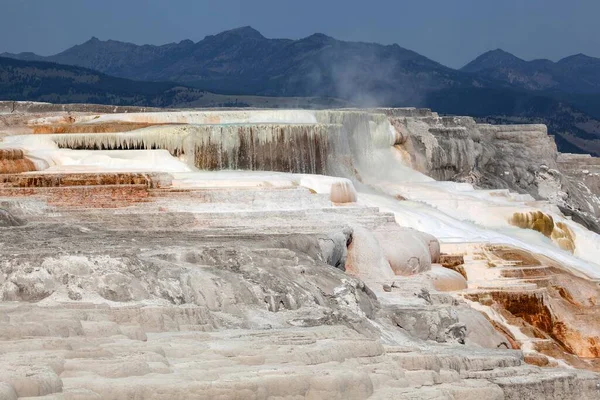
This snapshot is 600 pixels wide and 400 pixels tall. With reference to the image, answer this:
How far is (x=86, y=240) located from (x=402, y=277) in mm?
5540

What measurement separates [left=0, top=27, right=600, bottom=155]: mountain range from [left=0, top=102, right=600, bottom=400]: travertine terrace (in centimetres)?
5909

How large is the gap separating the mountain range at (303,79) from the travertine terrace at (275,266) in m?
59.1

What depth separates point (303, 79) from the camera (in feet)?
455

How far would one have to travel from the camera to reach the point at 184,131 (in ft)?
92.4

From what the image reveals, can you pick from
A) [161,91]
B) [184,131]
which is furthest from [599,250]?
[161,91]

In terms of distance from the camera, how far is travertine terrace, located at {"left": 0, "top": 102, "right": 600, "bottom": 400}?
1120 cm

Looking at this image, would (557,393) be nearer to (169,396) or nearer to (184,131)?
(169,396)

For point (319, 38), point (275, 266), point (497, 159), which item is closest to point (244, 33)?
point (319, 38)

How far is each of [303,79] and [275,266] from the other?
12274 cm

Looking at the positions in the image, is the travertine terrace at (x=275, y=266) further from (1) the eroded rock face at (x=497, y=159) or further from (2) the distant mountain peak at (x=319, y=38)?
(2) the distant mountain peak at (x=319, y=38)

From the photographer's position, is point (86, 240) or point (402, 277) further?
point (402, 277)

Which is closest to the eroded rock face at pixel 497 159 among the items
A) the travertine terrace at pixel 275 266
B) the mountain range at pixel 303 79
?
the travertine terrace at pixel 275 266

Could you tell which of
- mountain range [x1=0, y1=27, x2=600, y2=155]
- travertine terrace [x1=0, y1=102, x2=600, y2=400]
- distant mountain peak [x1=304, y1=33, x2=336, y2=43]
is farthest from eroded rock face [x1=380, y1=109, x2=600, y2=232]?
distant mountain peak [x1=304, y1=33, x2=336, y2=43]

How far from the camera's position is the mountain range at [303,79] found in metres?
98.9
